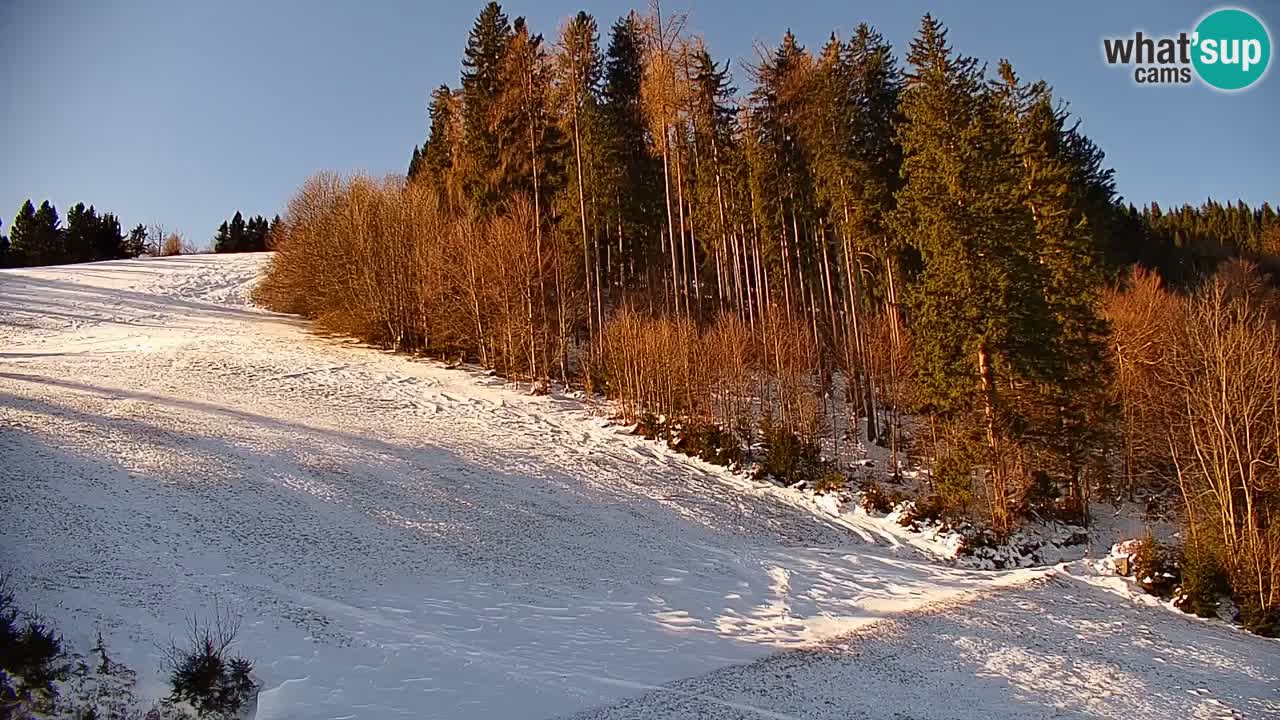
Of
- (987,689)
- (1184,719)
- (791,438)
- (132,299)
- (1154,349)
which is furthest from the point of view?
(132,299)

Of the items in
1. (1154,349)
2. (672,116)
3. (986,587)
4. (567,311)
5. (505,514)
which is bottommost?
(986,587)

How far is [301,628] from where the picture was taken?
403 inches

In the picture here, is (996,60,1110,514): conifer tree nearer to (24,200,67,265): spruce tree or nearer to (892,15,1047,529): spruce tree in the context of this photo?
(892,15,1047,529): spruce tree

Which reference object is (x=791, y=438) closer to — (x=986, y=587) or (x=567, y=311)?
(x=986, y=587)

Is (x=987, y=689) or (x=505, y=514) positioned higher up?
(x=505, y=514)

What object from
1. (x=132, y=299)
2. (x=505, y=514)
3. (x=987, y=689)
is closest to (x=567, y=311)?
(x=505, y=514)

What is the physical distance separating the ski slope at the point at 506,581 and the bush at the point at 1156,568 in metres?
1.07

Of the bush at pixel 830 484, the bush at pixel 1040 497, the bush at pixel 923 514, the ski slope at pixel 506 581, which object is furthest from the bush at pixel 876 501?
the bush at pixel 1040 497

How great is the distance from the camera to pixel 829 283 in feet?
111

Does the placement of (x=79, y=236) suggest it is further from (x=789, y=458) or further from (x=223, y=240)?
(x=789, y=458)

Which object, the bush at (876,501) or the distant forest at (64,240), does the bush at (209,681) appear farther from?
the distant forest at (64,240)

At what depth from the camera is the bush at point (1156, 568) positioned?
53.4ft

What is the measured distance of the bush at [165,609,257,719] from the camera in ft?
25.1

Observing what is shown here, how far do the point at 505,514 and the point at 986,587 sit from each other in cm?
1157
